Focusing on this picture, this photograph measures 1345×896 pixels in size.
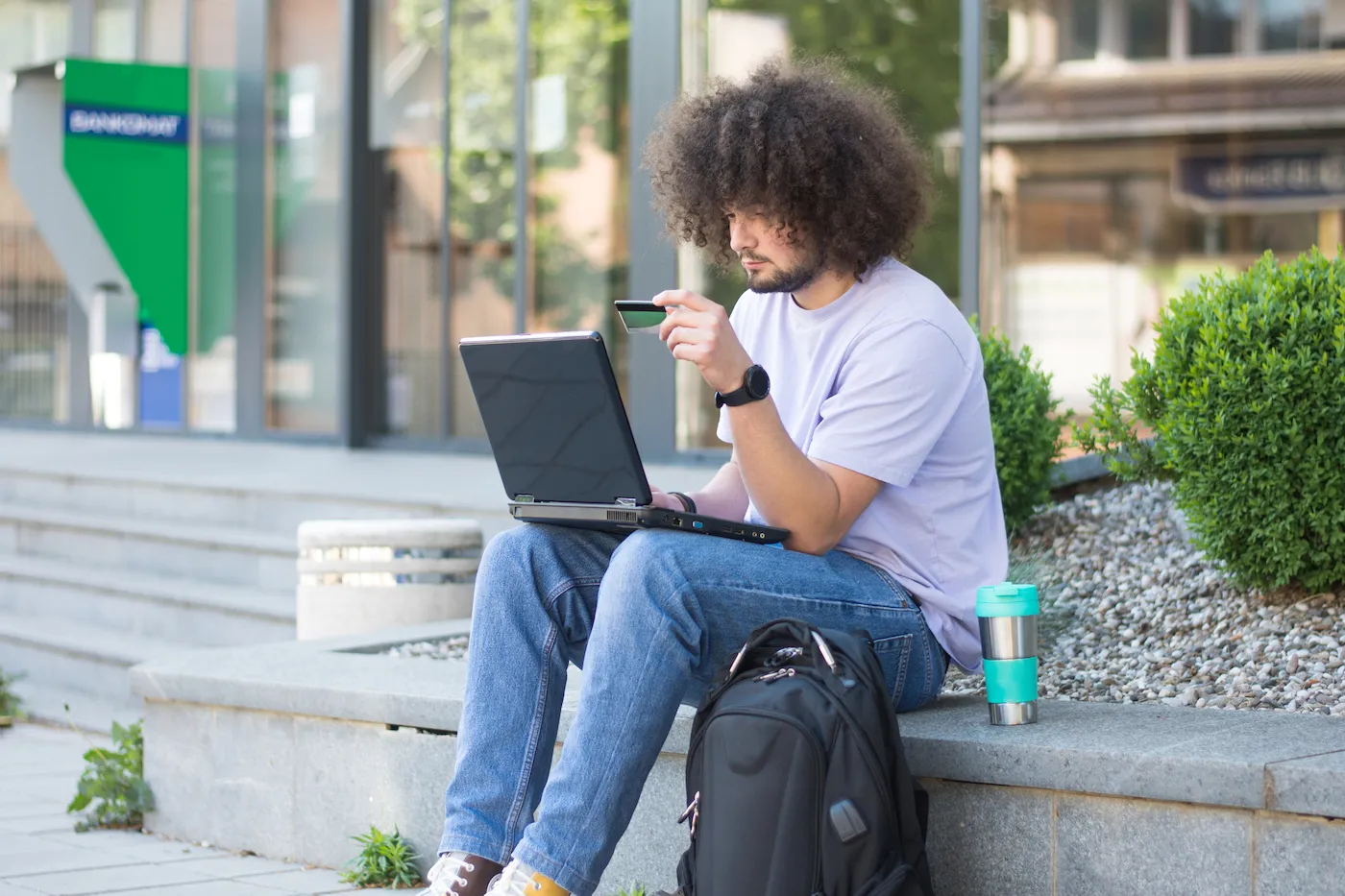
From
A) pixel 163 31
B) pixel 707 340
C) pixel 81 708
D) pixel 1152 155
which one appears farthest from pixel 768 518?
pixel 163 31

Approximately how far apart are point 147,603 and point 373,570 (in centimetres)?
251

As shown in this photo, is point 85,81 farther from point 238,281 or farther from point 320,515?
point 320,515

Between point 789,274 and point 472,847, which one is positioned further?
point 789,274

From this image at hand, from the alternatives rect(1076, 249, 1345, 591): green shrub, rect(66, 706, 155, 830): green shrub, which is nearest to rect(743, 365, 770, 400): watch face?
rect(1076, 249, 1345, 591): green shrub

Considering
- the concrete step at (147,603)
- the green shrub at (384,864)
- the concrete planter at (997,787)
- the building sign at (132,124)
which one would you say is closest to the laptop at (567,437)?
the concrete planter at (997,787)

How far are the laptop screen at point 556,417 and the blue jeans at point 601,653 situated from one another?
109mm

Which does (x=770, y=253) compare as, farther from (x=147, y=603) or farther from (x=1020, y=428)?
(x=147, y=603)

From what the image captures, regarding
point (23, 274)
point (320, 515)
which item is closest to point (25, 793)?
point (320, 515)

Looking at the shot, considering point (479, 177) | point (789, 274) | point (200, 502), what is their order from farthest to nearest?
1. point (479, 177)
2. point (200, 502)
3. point (789, 274)

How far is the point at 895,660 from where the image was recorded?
2.87m

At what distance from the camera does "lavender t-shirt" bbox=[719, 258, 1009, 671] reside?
2773 millimetres

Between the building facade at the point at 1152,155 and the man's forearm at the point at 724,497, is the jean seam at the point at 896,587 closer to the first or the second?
the man's forearm at the point at 724,497

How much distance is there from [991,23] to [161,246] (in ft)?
21.6

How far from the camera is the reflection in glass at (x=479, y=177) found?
9.95 meters
